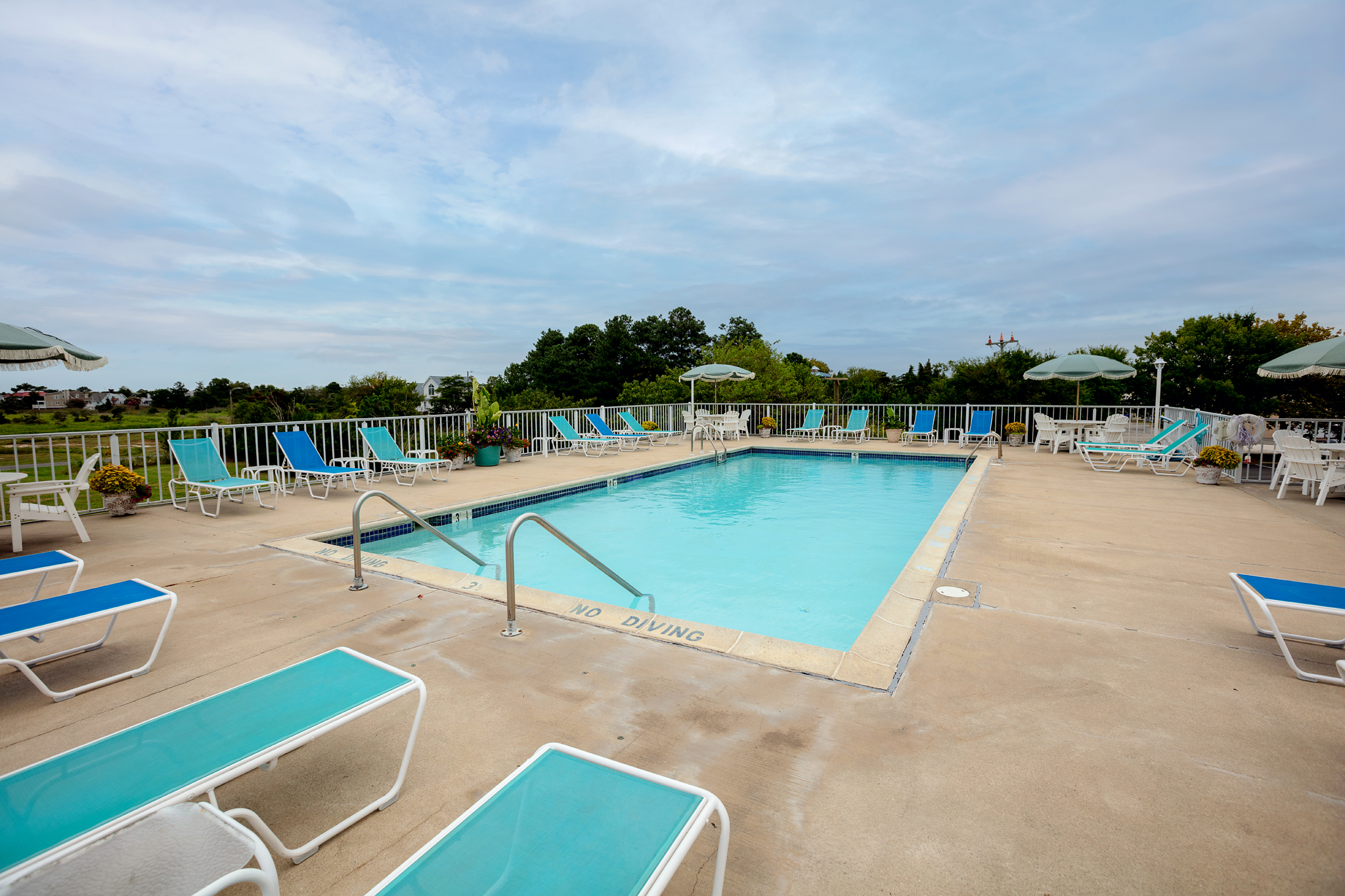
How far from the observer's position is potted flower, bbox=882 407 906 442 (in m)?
15.2

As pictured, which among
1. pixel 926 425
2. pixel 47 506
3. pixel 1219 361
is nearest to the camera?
pixel 47 506

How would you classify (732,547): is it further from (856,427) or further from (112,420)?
(112,420)

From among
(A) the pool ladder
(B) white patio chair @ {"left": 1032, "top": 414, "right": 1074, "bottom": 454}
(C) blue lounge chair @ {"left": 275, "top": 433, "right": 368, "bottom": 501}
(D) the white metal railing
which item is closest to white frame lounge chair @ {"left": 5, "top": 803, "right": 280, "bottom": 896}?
(D) the white metal railing

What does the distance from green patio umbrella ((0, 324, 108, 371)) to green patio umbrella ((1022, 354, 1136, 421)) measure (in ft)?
49.9

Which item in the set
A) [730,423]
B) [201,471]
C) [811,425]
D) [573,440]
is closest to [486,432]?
[573,440]

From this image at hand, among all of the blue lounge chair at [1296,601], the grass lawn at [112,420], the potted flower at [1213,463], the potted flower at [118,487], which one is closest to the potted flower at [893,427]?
the potted flower at [1213,463]

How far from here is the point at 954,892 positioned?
58.5 inches

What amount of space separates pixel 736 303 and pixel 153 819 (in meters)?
35.3

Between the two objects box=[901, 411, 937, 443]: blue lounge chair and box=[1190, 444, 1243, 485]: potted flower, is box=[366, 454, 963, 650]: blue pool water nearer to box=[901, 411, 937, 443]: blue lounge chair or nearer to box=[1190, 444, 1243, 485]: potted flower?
box=[1190, 444, 1243, 485]: potted flower

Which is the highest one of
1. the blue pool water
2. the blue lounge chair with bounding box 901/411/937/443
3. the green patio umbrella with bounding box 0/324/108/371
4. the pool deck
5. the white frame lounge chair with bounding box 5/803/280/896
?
the green patio umbrella with bounding box 0/324/108/371

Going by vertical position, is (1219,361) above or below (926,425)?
above

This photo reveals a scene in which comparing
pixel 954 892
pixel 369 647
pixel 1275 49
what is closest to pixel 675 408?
pixel 1275 49

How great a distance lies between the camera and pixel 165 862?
116 centimetres

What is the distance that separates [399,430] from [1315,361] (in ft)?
43.5
